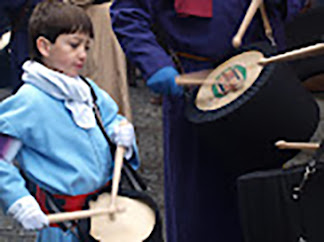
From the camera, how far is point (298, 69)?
4.25 m

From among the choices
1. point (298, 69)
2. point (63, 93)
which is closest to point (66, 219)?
point (63, 93)

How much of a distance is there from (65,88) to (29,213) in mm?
394

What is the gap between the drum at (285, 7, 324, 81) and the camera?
416cm

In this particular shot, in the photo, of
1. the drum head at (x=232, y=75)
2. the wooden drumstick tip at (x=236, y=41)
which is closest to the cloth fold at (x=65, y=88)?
the drum head at (x=232, y=75)

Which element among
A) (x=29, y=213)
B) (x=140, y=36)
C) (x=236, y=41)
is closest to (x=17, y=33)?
(x=140, y=36)

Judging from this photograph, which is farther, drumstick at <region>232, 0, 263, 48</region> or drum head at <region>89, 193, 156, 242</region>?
drumstick at <region>232, 0, 263, 48</region>

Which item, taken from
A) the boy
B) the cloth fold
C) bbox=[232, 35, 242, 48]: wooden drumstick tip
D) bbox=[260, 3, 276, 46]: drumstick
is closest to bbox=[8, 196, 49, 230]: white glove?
the boy

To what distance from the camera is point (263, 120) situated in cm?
195

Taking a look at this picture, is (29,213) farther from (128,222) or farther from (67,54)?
(67,54)

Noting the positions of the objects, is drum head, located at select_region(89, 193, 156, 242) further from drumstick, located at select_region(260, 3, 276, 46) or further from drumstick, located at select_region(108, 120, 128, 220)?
drumstick, located at select_region(260, 3, 276, 46)

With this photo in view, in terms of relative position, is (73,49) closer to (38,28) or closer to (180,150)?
(38,28)

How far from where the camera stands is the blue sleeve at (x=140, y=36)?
2.18 m

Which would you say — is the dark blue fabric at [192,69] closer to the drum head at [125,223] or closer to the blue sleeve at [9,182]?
the drum head at [125,223]

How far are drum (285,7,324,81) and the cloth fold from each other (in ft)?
7.68
